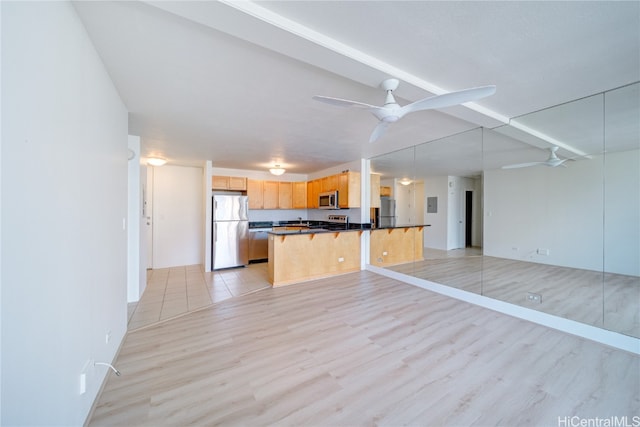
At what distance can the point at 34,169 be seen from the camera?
96cm

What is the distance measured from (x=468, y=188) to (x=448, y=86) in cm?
451

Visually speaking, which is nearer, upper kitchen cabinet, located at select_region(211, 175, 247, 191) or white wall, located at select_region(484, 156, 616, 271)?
white wall, located at select_region(484, 156, 616, 271)

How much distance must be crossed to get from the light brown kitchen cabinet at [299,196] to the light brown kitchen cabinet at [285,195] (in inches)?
4.5

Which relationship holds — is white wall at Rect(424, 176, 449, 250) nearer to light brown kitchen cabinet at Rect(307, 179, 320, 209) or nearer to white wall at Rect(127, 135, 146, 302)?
light brown kitchen cabinet at Rect(307, 179, 320, 209)

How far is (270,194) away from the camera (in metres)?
6.55

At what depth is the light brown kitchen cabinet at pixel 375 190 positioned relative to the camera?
5.51 metres

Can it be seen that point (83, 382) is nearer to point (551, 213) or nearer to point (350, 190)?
point (350, 190)

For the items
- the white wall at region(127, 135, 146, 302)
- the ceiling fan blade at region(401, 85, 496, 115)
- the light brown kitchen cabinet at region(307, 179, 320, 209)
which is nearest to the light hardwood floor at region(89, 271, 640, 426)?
the white wall at region(127, 135, 146, 302)

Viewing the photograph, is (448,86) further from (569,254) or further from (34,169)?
(569,254)

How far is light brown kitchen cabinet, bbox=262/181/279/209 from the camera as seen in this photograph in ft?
21.2

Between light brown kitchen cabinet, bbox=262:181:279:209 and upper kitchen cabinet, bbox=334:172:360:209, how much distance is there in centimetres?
207

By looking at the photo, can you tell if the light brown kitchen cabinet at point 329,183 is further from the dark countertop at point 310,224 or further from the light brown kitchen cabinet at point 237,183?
the light brown kitchen cabinet at point 237,183

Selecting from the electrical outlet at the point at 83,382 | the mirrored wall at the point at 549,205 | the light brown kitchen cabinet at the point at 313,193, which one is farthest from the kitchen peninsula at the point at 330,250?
the electrical outlet at the point at 83,382

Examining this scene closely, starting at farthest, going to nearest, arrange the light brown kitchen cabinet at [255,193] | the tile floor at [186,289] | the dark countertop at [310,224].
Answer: the light brown kitchen cabinet at [255,193], the dark countertop at [310,224], the tile floor at [186,289]
